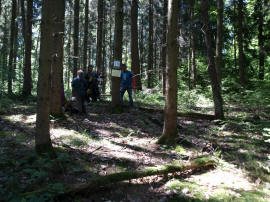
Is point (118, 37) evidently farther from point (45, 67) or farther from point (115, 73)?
point (45, 67)

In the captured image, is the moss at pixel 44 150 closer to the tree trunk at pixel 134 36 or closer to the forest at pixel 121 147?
the forest at pixel 121 147

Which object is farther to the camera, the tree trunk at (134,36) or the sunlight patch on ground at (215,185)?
the tree trunk at (134,36)

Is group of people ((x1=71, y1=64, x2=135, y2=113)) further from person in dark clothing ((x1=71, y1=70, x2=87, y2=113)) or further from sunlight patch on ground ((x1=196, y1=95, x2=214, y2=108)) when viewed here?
sunlight patch on ground ((x1=196, y1=95, x2=214, y2=108))

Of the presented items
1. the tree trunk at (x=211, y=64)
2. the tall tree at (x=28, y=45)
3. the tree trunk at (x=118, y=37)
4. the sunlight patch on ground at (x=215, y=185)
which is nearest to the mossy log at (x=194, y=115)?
the tree trunk at (x=211, y=64)

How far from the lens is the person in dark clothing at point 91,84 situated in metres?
12.1

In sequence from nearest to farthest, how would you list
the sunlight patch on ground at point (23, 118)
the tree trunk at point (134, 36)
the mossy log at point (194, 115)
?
1. the sunlight patch on ground at point (23, 118)
2. the mossy log at point (194, 115)
3. the tree trunk at point (134, 36)

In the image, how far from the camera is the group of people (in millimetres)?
9836

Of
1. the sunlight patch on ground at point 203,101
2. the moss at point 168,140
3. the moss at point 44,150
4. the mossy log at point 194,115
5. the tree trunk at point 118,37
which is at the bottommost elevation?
the moss at point 168,140

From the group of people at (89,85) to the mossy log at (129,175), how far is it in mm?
4668

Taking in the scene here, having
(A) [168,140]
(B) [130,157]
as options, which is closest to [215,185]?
(B) [130,157]

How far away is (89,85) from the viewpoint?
12414 millimetres

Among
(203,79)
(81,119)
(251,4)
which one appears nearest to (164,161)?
(81,119)

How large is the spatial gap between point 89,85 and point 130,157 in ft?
23.0

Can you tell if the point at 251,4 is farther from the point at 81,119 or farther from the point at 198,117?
the point at 81,119
